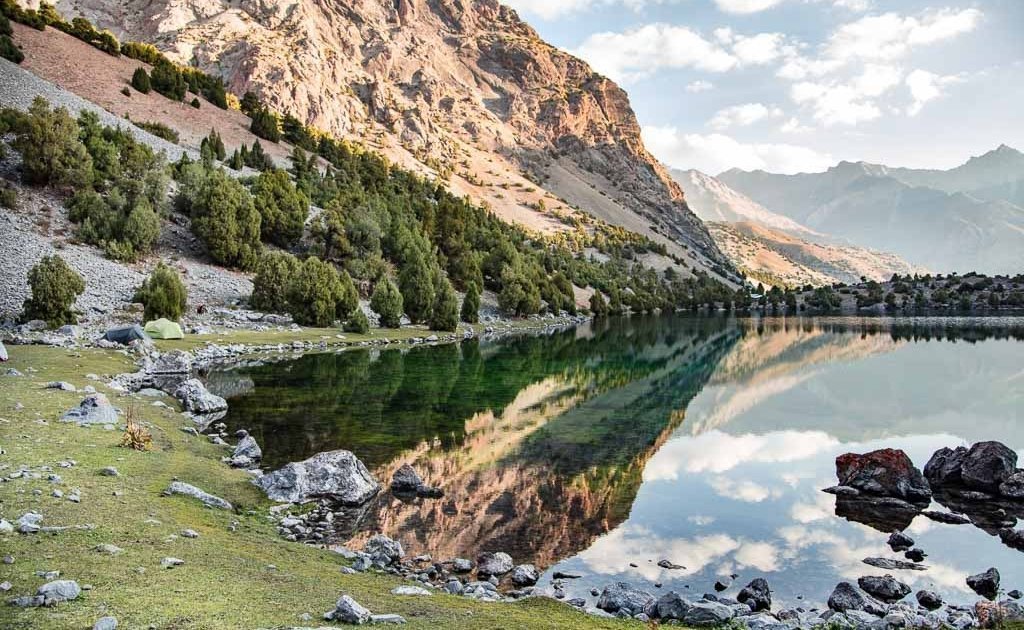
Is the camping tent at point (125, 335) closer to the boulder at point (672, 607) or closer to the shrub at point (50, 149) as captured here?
the shrub at point (50, 149)

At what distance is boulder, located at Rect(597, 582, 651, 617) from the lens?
11.0 meters

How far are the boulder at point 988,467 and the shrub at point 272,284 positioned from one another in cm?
4855

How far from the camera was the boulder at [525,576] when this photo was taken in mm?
12109

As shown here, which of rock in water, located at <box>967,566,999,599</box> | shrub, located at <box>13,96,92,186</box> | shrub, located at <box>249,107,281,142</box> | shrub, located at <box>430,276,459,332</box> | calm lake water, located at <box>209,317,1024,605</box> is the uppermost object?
shrub, located at <box>249,107,281,142</box>

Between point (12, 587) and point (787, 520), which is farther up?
point (12, 587)

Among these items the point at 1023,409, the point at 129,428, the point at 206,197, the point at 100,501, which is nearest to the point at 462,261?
the point at 206,197

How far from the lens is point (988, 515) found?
16703mm

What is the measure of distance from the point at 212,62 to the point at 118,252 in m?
122

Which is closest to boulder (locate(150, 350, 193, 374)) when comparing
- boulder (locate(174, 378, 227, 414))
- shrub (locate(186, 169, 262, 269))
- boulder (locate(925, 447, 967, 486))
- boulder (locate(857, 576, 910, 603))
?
boulder (locate(174, 378, 227, 414))

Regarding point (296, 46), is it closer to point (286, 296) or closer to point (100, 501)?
point (286, 296)

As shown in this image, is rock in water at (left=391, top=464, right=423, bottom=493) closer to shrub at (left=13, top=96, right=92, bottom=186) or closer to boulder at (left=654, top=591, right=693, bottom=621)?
boulder at (left=654, top=591, right=693, bottom=621)

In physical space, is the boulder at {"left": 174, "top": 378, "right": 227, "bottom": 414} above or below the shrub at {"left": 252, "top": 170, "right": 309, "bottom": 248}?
below

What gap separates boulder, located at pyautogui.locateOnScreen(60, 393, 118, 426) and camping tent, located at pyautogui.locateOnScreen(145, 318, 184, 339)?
24538 mm

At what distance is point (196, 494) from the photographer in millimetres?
13836
